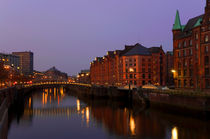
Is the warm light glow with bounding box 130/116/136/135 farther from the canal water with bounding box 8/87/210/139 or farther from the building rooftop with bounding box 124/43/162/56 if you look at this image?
the building rooftop with bounding box 124/43/162/56

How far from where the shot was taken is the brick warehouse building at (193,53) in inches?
2921

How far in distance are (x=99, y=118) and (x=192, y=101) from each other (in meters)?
25.3

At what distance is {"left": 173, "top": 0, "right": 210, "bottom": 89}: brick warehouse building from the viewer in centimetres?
7419

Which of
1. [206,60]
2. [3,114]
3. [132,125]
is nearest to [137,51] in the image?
[206,60]

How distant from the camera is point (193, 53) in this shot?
266 feet

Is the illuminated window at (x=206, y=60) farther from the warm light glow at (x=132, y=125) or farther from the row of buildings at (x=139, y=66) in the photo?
the row of buildings at (x=139, y=66)

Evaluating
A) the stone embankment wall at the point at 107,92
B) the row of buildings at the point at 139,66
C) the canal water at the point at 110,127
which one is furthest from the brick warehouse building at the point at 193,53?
the row of buildings at the point at 139,66

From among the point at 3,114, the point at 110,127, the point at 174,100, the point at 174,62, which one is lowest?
the point at 110,127

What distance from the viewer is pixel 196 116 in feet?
190

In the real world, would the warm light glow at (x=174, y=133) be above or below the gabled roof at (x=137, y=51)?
below

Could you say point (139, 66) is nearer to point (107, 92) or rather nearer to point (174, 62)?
point (107, 92)

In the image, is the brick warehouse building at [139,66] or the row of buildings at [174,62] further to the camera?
the brick warehouse building at [139,66]

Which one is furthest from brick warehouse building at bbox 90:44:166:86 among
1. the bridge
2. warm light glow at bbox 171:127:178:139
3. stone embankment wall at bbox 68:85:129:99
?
warm light glow at bbox 171:127:178:139

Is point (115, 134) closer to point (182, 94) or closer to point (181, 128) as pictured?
point (181, 128)
